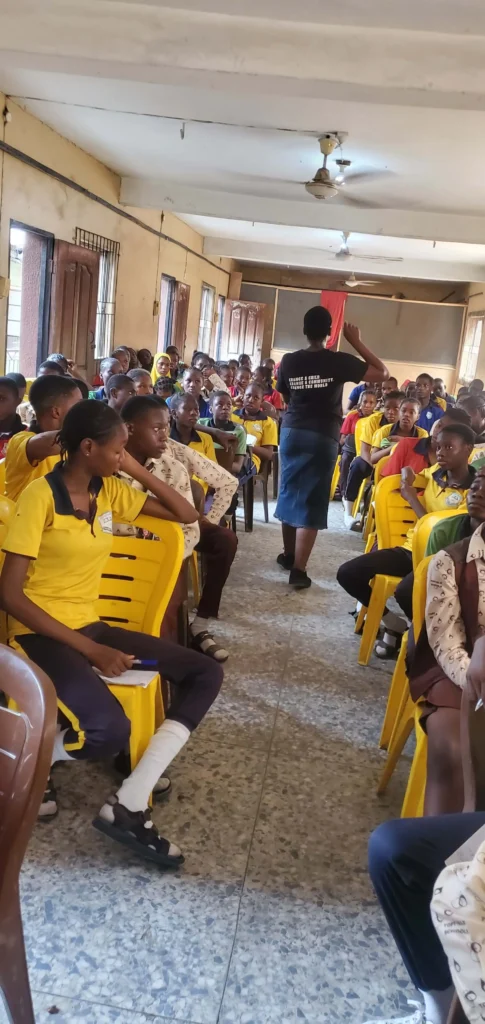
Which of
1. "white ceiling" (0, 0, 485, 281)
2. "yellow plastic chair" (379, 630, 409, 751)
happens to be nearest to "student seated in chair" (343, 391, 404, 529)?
"white ceiling" (0, 0, 485, 281)

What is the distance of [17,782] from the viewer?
105 cm

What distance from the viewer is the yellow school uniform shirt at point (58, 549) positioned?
179 centimetres

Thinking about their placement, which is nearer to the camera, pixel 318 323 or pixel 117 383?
pixel 318 323

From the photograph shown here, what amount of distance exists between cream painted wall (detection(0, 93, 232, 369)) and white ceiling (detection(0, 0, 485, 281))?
0.16 metres

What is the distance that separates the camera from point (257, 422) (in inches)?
226

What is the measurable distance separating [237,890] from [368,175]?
5.56 m

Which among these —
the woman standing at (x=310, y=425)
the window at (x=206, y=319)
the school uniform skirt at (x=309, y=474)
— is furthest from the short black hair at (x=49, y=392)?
the window at (x=206, y=319)

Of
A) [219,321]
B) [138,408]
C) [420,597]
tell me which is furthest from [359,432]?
[219,321]

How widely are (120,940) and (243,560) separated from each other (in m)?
3.02

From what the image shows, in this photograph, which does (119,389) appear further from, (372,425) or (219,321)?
(219,321)

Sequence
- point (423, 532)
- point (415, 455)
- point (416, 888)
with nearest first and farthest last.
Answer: point (416, 888), point (423, 532), point (415, 455)

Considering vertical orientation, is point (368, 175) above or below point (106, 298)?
above

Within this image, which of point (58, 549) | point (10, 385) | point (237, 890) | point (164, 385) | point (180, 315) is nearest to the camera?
point (237, 890)

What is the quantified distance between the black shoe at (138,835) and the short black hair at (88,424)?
0.91 metres
